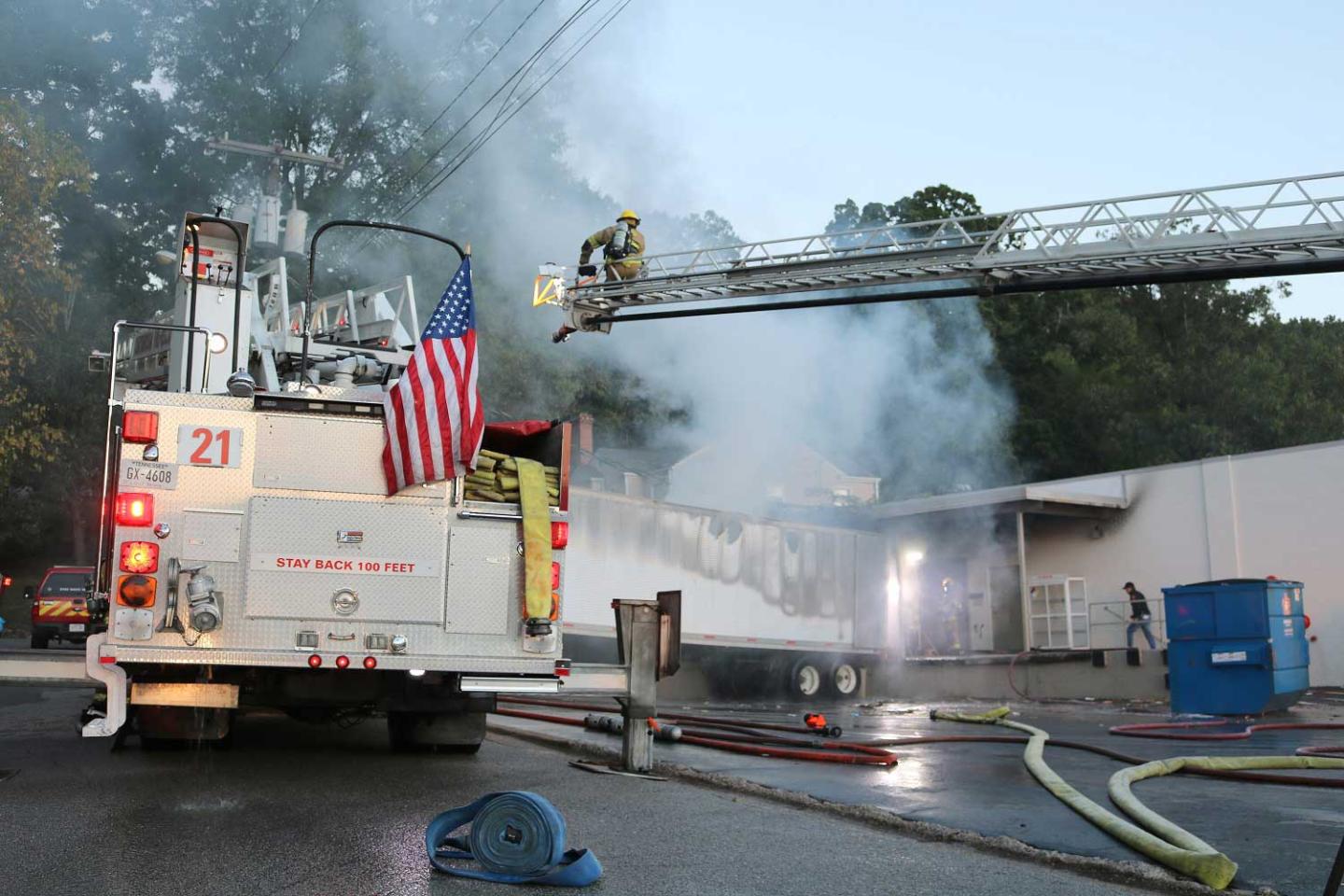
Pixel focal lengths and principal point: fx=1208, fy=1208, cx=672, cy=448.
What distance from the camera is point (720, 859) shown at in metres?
5.69

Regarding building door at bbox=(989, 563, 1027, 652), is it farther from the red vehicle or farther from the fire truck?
the red vehicle

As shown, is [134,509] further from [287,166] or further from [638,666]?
[287,166]

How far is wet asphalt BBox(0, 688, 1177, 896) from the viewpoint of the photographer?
201 inches

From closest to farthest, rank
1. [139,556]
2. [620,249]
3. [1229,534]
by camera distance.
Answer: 1. [139,556]
2. [620,249]
3. [1229,534]

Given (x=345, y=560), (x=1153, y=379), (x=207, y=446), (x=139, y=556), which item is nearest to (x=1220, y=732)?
(x=345, y=560)

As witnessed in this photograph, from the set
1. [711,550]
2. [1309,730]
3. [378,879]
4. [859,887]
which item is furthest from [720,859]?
[711,550]

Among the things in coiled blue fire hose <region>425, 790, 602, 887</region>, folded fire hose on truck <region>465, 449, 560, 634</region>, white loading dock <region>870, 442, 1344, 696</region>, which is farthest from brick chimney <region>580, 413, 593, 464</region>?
coiled blue fire hose <region>425, 790, 602, 887</region>

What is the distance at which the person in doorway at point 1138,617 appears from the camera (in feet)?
70.4

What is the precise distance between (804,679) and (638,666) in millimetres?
13140

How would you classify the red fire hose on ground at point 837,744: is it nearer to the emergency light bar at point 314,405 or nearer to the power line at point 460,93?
the emergency light bar at point 314,405

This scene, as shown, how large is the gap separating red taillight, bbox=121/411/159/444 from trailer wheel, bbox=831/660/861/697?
16.2 meters

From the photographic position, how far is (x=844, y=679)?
71.4 ft

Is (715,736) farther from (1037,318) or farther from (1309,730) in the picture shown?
(1037,318)

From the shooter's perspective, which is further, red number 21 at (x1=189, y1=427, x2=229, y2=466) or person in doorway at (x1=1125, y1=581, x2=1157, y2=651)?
person in doorway at (x1=1125, y1=581, x2=1157, y2=651)
